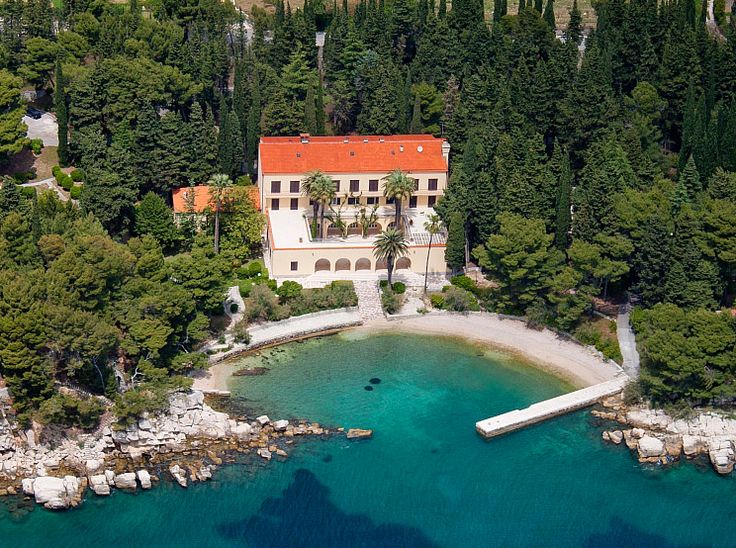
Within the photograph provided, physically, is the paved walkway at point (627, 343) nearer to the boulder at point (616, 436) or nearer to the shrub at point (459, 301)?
the boulder at point (616, 436)

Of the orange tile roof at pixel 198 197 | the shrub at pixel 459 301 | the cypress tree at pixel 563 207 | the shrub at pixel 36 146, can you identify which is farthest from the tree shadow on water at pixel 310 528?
the shrub at pixel 36 146

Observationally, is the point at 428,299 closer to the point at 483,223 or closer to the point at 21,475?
the point at 483,223

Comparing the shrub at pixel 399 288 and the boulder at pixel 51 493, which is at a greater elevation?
the shrub at pixel 399 288

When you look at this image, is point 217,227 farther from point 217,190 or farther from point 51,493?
point 51,493

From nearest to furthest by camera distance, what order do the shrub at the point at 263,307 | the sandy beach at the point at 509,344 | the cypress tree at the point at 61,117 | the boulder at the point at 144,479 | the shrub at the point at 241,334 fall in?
1. the boulder at the point at 144,479
2. the sandy beach at the point at 509,344
3. the shrub at the point at 241,334
4. the shrub at the point at 263,307
5. the cypress tree at the point at 61,117

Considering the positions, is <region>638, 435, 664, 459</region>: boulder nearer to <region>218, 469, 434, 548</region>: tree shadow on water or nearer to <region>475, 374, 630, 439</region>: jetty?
<region>475, 374, 630, 439</region>: jetty

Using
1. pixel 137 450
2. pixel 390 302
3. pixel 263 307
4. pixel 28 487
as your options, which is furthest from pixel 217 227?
pixel 28 487

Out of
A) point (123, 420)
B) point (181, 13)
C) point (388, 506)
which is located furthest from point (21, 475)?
point (181, 13)
